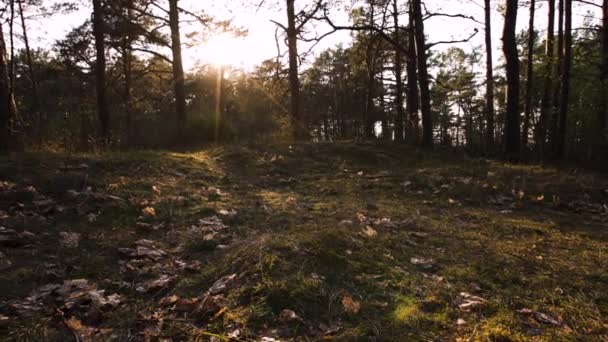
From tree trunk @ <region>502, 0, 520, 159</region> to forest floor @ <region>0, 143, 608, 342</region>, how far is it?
3.25m

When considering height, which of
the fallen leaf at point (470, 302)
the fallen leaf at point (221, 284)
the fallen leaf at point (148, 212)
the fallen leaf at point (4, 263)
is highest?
the fallen leaf at point (148, 212)

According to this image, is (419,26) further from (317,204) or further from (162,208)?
(162,208)

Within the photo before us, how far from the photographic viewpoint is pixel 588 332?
7.34 feet

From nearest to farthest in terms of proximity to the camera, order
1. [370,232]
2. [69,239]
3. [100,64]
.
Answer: [69,239], [370,232], [100,64]

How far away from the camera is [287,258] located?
2.94 metres

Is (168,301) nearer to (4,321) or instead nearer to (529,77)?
(4,321)

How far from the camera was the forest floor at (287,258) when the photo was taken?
2258 millimetres

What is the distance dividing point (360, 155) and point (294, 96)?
20.0ft

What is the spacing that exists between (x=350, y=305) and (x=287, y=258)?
71 centimetres

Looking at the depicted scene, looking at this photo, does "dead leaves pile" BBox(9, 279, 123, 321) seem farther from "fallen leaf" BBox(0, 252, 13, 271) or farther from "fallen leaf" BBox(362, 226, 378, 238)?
"fallen leaf" BBox(362, 226, 378, 238)

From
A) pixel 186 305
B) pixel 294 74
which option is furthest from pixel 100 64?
pixel 186 305

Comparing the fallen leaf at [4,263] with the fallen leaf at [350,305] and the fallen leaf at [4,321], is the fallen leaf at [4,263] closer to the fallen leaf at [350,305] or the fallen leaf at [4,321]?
the fallen leaf at [4,321]

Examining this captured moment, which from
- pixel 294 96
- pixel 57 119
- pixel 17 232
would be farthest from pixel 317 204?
pixel 294 96

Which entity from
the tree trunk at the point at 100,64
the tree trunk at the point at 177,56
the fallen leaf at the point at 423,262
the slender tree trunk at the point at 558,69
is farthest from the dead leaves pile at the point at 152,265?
the slender tree trunk at the point at 558,69
